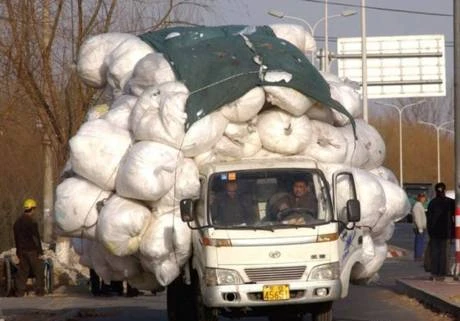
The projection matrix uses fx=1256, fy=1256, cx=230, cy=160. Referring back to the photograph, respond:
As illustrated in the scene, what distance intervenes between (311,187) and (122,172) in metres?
2.20

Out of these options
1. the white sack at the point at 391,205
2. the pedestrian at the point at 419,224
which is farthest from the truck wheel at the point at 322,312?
the pedestrian at the point at 419,224

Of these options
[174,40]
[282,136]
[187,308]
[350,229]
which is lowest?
[187,308]

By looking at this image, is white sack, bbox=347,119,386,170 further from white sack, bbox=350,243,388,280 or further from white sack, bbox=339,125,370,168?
white sack, bbox=350,243,388,280

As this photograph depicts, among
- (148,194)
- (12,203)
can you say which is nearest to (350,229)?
(148,194)

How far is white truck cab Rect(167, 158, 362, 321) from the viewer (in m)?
14.1

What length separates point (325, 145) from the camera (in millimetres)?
15133

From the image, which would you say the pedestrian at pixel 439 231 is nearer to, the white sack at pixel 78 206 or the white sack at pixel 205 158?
the white sack at pixel 205 158

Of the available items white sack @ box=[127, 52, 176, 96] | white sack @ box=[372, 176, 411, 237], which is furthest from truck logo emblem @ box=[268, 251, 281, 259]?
white sack @ box=[127, 52, 176, 96]

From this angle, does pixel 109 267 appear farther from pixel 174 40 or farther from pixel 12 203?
pixel 12 203

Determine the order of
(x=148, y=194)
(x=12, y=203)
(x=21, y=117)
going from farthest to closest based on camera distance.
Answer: (x=12, y=203) → (x=21, y=117) → (x=148, y=194)

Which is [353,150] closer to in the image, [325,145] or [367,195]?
[325,145]

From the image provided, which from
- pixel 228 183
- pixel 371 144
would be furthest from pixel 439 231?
pixel 228 183

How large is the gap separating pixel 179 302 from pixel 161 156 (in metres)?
2.91

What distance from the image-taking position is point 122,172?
47.0 feet
